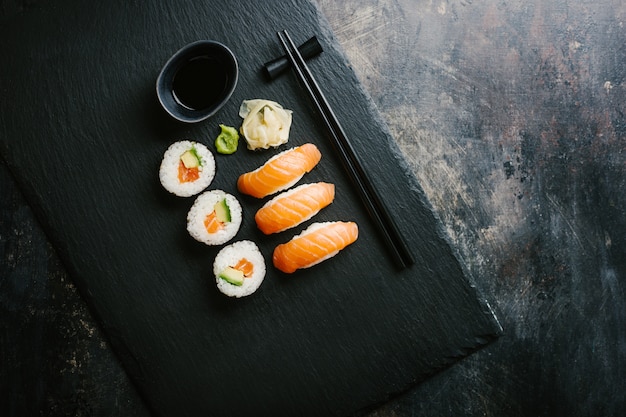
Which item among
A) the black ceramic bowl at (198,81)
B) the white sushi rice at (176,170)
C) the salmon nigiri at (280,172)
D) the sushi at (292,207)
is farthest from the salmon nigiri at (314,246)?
the black ceramic bowl at (198,81)

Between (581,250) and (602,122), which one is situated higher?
(602,122)

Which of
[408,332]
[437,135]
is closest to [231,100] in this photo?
[437,135]

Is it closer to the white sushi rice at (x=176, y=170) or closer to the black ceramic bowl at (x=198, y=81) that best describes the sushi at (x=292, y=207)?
the white sushi rice at (x=176, y=170)

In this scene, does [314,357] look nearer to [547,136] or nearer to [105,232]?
[105,232]

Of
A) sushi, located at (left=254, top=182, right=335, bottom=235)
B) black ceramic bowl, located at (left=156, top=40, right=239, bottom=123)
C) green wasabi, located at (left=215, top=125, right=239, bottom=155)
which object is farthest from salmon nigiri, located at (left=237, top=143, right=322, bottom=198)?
black ceramic bowl, located at (left=156, top=40, right=239, bottom=123)

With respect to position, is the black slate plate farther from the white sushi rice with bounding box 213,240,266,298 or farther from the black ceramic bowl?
the black ceramic bowl

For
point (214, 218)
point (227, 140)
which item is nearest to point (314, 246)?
point (214, 218)

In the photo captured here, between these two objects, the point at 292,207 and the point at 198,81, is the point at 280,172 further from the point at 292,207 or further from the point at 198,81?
the point at 198,81
